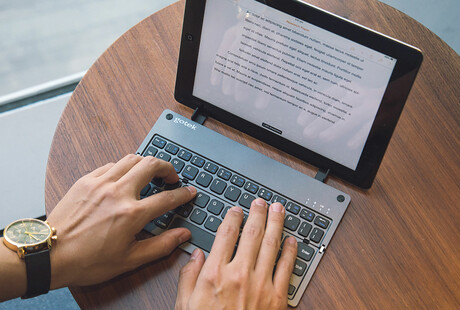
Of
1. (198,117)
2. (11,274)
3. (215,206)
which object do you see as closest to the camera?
(11,274)

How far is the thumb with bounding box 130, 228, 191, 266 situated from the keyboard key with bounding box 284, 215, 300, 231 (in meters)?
0.17

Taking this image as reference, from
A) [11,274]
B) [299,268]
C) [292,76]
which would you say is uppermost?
[292,76]

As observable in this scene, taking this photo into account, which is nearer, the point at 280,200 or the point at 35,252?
the point at 35,252

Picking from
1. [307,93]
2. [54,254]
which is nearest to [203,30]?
[307,93]

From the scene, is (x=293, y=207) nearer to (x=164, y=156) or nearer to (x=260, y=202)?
(x=260, y=202)

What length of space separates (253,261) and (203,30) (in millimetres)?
388

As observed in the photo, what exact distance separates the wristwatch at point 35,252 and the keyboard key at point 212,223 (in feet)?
0.78

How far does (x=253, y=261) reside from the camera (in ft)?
Result: 2.44

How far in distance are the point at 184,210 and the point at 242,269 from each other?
0.49 feet

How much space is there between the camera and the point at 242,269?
727 mm

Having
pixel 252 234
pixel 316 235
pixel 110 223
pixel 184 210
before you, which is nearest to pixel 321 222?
pixel 316 235

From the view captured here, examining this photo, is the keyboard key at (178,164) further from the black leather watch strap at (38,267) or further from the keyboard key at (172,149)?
the black leather watch strap at (38,267)

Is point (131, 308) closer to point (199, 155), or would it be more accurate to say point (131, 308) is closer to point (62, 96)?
point (199, 155)

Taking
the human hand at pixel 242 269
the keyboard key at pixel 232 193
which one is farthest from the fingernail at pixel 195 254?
the keyboard key at pixel 232 193
